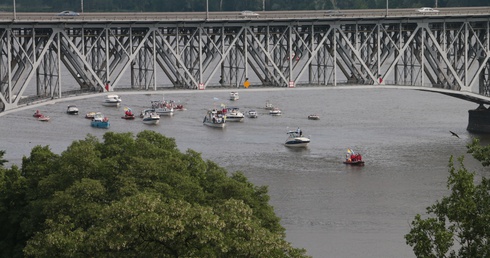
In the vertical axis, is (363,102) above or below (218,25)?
below

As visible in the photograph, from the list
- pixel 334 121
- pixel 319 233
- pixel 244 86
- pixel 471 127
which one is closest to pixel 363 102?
pixel 334 121

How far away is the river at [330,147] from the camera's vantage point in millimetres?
68938

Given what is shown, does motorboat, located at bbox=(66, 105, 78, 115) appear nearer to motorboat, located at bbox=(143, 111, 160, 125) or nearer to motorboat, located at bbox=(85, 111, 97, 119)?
motorboat, located at bbox=(85, 111, 97, 119)

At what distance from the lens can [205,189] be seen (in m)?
54.8

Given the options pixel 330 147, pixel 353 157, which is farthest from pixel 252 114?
pixel 353 157

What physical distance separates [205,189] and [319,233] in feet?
44.0

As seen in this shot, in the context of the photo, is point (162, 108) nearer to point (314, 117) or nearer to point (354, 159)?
point (314, 117)

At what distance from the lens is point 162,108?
124938 mm

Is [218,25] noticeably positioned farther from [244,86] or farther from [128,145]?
[128,145]

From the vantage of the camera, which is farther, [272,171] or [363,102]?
[363,102]

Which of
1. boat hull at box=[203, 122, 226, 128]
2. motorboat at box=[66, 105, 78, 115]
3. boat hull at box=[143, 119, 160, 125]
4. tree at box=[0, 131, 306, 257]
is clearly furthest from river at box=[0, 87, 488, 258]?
tree at box=[0, 131, 306, 257]

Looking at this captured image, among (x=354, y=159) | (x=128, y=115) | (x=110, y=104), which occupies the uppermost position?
(x=354, y=159)

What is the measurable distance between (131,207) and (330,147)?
58605mm

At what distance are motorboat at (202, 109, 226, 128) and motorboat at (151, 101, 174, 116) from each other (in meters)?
6.55
